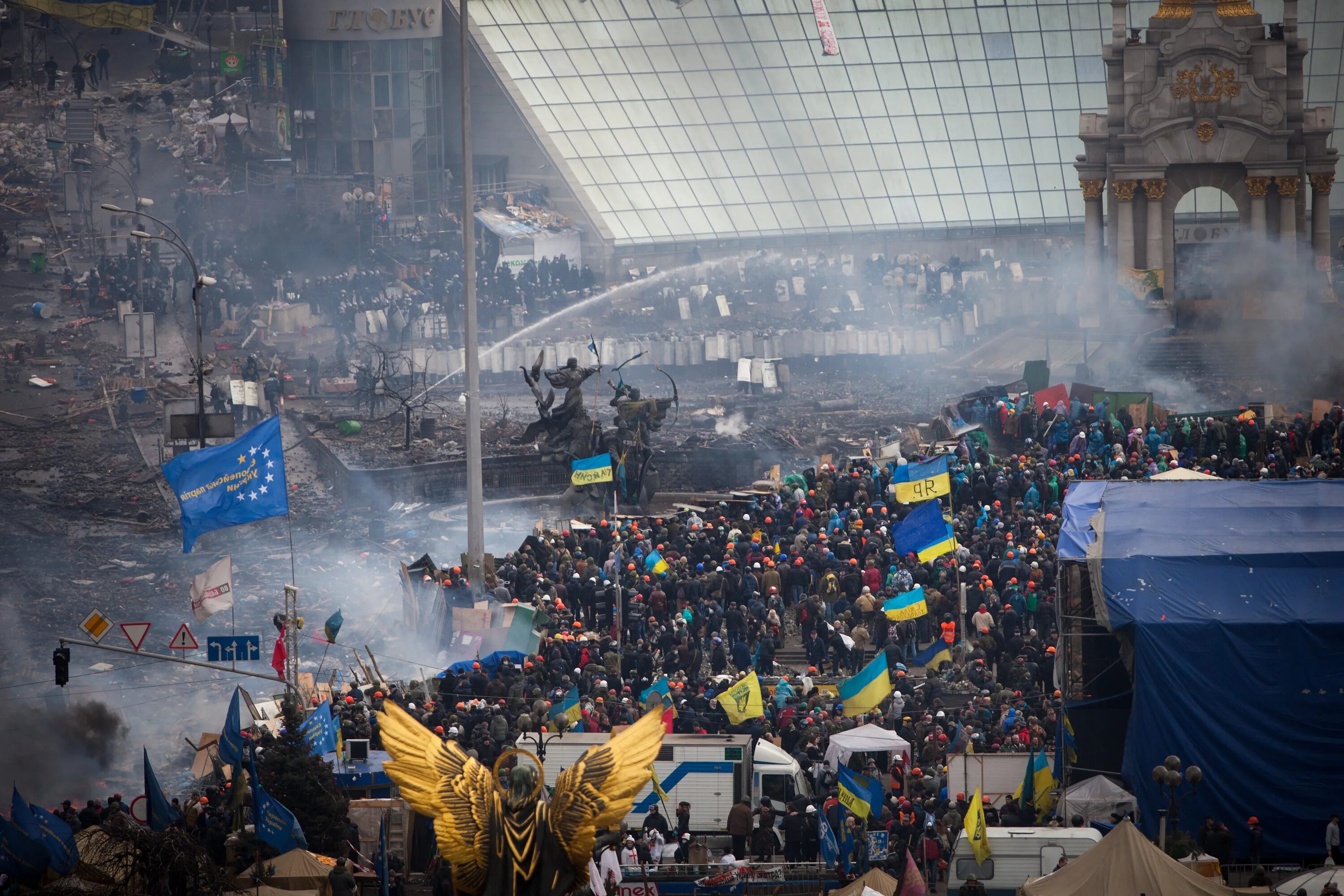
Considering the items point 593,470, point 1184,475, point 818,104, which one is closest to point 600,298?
point 818,104

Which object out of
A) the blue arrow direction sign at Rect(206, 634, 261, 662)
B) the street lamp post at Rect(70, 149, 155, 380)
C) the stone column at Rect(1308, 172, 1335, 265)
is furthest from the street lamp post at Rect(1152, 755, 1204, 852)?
the stone column at Rect(1308, 172, 1335, 265)

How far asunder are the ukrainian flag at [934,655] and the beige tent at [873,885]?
9783 millimetres

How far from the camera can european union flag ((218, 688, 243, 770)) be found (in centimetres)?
2542

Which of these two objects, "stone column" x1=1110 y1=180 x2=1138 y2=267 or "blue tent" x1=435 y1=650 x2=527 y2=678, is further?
"stone column" x1=1110 y1=180 x2=1138 y2=267

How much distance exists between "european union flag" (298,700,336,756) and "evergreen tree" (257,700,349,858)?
1125 millimetres

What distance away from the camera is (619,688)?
30.4 meters

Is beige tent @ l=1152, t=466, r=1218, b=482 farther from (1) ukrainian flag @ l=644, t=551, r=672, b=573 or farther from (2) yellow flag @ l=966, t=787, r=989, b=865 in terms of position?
(2) yellow flag @ l=966, t=787, r=989, b=865

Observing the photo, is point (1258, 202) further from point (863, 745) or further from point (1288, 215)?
point (863, 745)

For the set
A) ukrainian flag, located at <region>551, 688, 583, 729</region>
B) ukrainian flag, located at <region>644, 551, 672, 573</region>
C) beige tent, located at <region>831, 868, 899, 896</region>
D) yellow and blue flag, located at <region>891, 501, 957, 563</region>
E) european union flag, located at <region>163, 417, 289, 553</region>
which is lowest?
beige tent, located at <region>831, 868, 899, 896</region>

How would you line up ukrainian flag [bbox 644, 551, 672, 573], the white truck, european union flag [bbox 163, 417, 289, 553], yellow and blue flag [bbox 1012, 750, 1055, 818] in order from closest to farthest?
yellow and blue flag [bbox 1012, 750, 1055, 818] → the white truck → european union flag [bbox 163, 417, 289, 553] → ukrainian flag [bbox 644, 551, 672, 573]

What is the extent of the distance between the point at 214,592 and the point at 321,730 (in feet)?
21.7

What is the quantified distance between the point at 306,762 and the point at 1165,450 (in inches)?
851

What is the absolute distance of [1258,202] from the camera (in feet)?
205

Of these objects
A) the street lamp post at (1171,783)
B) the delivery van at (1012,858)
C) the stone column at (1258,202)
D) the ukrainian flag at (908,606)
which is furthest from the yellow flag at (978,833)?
the stone column at (1258,202)
